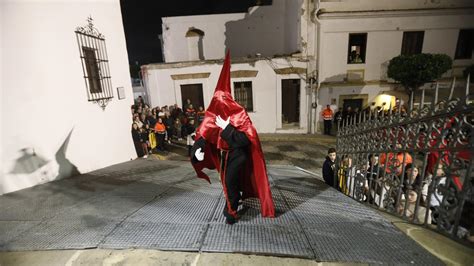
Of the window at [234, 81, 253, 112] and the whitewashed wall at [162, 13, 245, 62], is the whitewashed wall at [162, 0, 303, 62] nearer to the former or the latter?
the whitewashed wall at [162, 13, 245, 62]

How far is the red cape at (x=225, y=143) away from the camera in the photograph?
289 cm

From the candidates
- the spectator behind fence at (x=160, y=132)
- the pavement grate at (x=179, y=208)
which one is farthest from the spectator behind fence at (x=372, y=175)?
the spectator behind fence at (x=160, y=132)

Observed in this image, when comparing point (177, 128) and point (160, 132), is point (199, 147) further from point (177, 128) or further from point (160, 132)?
point (177, 128)

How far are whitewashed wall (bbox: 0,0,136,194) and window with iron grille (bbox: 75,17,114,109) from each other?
0.49 ft

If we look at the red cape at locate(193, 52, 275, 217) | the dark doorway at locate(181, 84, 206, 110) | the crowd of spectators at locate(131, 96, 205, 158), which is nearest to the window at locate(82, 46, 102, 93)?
the crowd of spectators at locate(131, 96, 205, 158)

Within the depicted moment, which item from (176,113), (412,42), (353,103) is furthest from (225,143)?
(412,42)

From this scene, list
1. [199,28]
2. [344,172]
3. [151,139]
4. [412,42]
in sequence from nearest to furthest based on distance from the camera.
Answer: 1. [344,172]
2. [151,139]
3. [412,42]
4. [199,28]

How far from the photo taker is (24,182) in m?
4.42

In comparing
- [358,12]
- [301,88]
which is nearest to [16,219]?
[301,88]

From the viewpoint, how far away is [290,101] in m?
13.5

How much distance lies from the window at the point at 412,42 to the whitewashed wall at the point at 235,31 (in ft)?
20.0

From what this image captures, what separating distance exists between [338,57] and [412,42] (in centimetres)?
361

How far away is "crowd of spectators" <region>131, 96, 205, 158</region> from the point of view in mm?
7942

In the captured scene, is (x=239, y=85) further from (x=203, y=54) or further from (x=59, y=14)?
(x=59, y=14)
